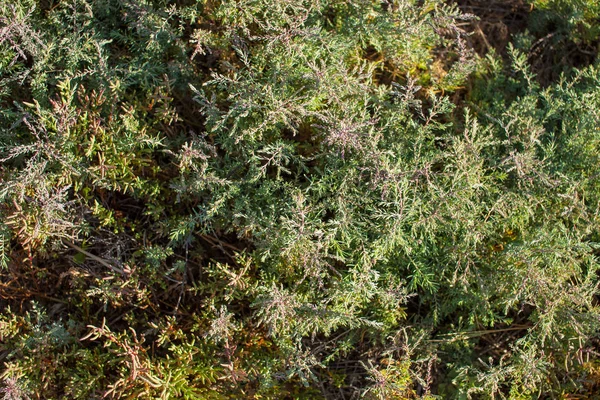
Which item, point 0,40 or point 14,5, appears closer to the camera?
point 0,40

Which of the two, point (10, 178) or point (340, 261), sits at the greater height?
point (10, 178)

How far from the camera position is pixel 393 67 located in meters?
3.58

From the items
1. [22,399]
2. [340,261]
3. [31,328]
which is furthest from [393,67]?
[22,399]

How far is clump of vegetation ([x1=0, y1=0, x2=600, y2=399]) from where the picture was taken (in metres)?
2.89

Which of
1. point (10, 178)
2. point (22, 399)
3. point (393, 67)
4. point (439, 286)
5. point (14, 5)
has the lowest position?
point (22, 399)

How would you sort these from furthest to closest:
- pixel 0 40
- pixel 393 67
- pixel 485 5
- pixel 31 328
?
1. pixel 485 5
2. pixel 393 67
3. pixel 31 328
4. pixel 0 40

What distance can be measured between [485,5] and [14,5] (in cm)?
298

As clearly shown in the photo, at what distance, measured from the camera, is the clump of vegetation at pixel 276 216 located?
289 centimetres

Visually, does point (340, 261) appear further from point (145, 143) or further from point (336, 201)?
point (145, 143)

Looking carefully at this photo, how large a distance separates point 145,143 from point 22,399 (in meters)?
1.48

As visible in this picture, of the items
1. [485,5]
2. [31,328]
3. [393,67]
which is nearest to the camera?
[31,328]

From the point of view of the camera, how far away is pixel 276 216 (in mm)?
3039

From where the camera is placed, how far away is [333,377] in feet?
10.5

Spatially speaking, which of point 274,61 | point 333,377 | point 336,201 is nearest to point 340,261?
point 336,201
